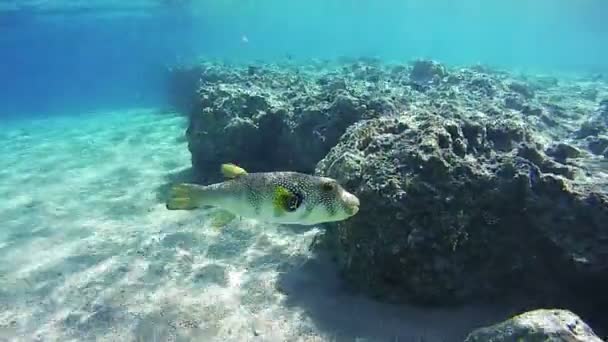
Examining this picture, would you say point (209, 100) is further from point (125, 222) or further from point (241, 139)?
point (125, 222)

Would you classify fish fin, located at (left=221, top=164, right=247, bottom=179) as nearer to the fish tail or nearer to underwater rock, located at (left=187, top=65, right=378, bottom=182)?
the fish tail

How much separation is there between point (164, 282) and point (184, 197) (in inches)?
137

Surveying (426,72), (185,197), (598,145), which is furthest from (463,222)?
(426,72)

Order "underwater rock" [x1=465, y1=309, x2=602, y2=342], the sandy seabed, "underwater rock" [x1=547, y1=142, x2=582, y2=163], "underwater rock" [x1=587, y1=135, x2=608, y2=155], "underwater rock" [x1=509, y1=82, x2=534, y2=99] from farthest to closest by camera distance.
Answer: "underwater rock" [x1=509, y1=82, x2=534, y2=99] → "underwater rock" [x1=587, y1=135, x2=608, y2=155] → "underwater rock" [x1=547, y1=142, x2=582, y2=163] → the sandy seabed → "underwater rock" [x1=465, y1=309, x2=602, y2=342]

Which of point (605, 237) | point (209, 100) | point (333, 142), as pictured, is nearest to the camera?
point (605, 237)

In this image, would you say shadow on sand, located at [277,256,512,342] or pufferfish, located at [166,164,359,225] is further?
shadow on sand, located at [277,256,512,342]

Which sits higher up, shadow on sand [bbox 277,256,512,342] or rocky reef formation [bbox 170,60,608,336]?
rocky reef formation [bbox 170,60,608,336]

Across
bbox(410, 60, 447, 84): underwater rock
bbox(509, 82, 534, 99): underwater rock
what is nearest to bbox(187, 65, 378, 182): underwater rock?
bbox(410, 60, 447, 84): underwater rock

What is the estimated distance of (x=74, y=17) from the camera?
163ft

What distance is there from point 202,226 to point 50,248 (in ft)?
8.83

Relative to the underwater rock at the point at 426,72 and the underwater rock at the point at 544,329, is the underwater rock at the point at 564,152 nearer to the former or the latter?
the underwater rock at the point at 544,329

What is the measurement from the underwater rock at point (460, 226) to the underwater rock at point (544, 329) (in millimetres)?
1223

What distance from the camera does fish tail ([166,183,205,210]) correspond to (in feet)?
9.45

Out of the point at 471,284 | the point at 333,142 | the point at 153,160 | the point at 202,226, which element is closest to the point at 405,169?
the point at 471,284
